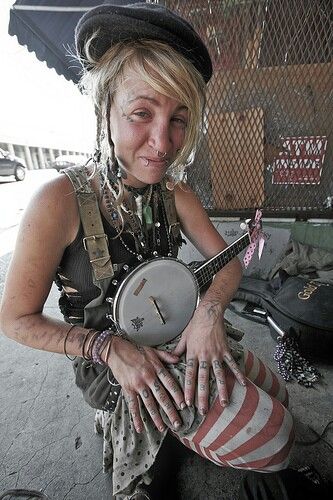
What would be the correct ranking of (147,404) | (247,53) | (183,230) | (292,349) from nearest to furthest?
(147,404)
(183,230)
(292,349)
(247,53)

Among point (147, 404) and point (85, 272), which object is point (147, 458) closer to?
point (147, 404)

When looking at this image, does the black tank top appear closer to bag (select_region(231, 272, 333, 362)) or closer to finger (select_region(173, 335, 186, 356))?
finger (select_region(173, 335, 186, 356))

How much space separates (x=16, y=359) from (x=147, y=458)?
1735mm

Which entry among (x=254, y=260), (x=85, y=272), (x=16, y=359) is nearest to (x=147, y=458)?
(x=85, y=272)

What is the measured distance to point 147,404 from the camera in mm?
974

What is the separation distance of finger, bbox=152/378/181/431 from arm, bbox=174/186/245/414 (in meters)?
0.06

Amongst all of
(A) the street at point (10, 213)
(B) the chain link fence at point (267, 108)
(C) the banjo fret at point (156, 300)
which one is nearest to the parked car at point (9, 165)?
(A) the street at point (10, 213)

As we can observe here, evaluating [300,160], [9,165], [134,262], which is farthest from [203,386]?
[9,165]

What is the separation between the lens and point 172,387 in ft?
3.26

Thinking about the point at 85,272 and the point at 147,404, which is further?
the point at 85,272

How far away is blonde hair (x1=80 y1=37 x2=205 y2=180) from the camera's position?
40.5 inches

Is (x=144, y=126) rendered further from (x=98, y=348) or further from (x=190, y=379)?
(x=190, y=379)

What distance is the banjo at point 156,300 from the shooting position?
111 cm

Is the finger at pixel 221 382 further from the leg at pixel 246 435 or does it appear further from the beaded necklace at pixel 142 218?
the beaded necklace at pixel 142 218
